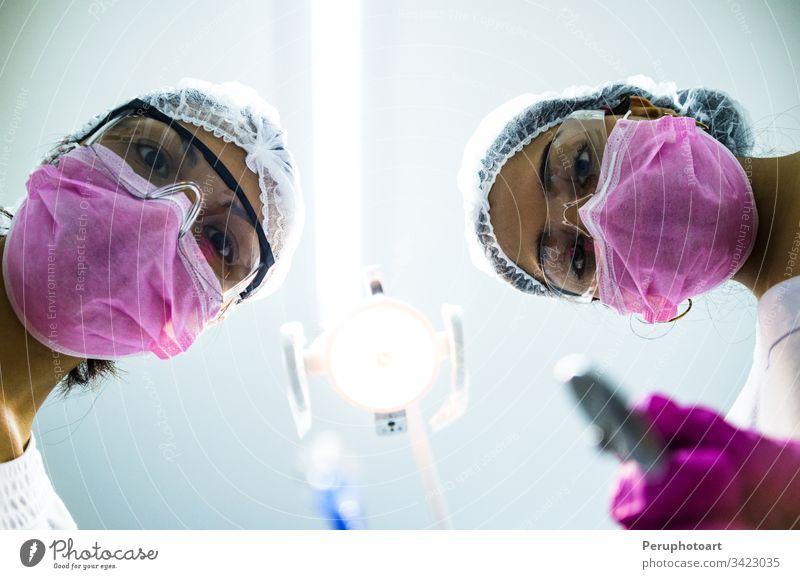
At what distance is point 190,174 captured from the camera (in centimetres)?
80

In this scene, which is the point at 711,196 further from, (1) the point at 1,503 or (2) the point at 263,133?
(1) the point at 1,503

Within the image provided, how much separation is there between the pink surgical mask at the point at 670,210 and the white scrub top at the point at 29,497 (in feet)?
2.57

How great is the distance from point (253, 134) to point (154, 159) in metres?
0.13

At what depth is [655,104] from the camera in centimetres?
91

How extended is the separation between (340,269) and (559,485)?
44 cm

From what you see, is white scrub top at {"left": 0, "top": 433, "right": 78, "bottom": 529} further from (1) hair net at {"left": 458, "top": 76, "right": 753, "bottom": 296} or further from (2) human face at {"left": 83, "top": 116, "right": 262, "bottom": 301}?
(1) hair net at {"left": 458, "top": 76, "right": 753, "bottom": 296}

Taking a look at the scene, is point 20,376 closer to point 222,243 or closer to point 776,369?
point 222,243

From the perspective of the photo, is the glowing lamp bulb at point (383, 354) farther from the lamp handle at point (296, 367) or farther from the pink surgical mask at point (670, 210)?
the pink surgical mask at point (670, 210)

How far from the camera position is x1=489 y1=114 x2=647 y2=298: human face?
847 mm

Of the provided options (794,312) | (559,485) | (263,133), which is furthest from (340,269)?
(794,312)

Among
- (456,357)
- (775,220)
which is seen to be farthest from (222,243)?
(775,220)

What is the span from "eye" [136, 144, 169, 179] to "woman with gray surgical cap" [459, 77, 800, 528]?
42cm

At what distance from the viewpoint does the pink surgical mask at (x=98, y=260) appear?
2.43 ft
